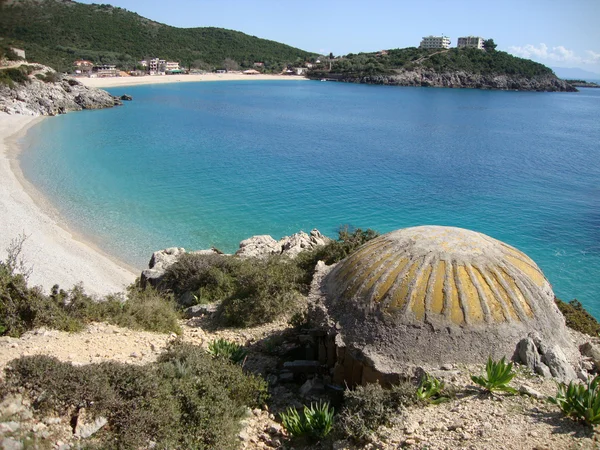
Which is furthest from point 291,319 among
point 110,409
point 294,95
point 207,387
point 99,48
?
point 99,48

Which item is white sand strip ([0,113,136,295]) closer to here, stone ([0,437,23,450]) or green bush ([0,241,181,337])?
green bush ([0,241,181,337])

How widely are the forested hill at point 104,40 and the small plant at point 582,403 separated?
9369 cm

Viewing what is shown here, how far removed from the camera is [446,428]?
7.21 meters

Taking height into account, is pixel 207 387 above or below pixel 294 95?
below

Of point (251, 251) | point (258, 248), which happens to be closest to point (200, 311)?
point (251, 251)

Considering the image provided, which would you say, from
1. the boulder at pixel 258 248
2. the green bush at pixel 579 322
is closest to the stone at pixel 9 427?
the green bush at pixel 579 322

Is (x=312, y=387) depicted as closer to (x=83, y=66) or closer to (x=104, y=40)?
(x=83, y=66)

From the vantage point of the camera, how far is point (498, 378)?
7.76 meters

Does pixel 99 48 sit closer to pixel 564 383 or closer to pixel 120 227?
pixel 120 227

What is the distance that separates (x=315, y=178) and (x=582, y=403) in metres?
35.2

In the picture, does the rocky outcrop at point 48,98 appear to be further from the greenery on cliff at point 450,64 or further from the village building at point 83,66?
the greenery on cliff at point 450,64

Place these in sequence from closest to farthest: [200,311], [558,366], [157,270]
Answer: [558,366]
[200,311]
[157,270]

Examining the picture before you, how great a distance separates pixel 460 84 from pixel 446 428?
166m

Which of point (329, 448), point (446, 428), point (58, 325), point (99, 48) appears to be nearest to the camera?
point (446, 428)
